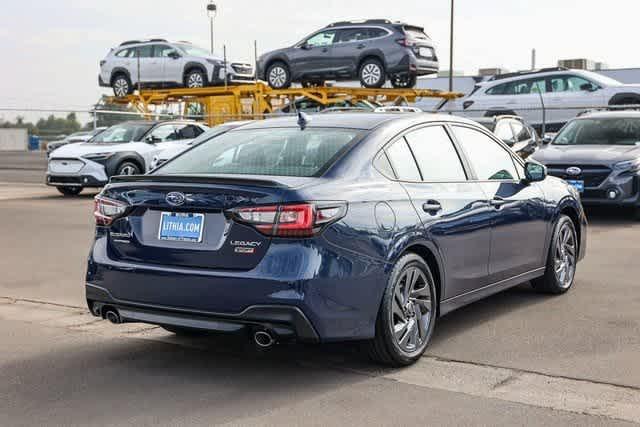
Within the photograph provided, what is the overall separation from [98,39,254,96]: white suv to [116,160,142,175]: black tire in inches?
415

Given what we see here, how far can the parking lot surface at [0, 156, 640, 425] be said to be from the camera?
4.80 m

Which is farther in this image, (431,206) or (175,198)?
(431,206)

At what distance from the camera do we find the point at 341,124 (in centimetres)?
613

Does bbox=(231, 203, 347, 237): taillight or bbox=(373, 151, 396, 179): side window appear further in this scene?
bbox=(373, 151, 396, 179): side window

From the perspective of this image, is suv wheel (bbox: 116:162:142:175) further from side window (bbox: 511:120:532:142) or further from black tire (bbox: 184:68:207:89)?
black tire (bbox: 184:68:207:89)

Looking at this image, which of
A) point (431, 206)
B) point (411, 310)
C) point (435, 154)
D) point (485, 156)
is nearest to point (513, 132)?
point (485, 156)

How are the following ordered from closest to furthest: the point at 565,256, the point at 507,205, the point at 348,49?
the point at 507,205 < the point at 565,256 < the point at 348,49

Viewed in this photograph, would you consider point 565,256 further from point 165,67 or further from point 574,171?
point 165,67

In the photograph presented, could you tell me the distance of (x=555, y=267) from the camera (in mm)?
7906

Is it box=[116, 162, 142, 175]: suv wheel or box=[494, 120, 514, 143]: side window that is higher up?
box=[494, 120, 514, 143]: side window

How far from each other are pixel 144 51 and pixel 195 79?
216cm

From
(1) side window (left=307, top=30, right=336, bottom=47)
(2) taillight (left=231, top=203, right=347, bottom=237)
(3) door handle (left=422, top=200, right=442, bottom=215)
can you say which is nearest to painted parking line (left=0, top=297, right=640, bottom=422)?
(3) door handle (left=422, top=200, right=442, bottom=215)

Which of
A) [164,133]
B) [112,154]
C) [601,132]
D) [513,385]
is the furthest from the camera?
[164,133]

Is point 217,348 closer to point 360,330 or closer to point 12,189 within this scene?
point 360,330
